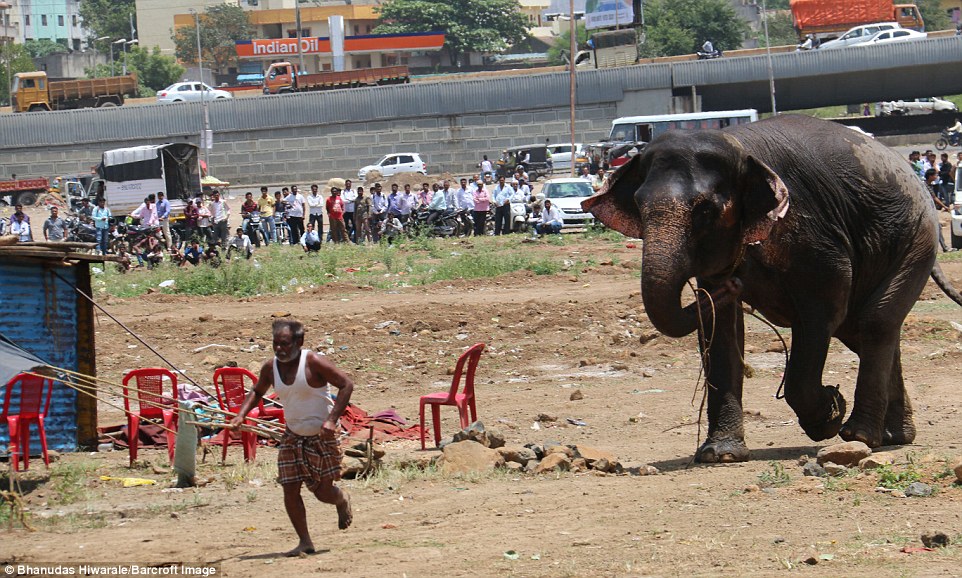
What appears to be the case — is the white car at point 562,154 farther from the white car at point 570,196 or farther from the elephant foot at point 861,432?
the elephant foot at point 861,432

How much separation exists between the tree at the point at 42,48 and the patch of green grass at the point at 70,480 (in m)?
103

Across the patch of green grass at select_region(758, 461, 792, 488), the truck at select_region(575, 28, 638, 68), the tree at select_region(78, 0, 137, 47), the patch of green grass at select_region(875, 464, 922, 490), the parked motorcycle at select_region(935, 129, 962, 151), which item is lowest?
the patch of green grass at select_region(758, 461, 792, 488)

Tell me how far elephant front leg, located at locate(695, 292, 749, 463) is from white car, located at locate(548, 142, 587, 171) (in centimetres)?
3868

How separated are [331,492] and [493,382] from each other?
780 cm

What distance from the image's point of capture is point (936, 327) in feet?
53.0

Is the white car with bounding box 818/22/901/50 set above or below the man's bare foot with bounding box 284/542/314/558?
above

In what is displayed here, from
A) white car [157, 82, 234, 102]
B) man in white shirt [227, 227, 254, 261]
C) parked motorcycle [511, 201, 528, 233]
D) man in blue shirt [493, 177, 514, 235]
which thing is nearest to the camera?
man in white shirt [227, 227, 254, 261]

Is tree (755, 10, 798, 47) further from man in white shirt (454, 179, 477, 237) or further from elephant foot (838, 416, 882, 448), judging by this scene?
elephant foot (838, 416, 882, 448)

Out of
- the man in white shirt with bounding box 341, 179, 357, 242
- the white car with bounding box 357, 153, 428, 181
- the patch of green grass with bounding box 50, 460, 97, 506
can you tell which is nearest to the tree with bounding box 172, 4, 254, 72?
the white car with bounding box 357, 153, 428, 181

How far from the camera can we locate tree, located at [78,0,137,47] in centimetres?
11062

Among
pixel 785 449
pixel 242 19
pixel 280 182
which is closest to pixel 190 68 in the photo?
pixel 242 19

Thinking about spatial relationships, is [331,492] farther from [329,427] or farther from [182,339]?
[182,339]

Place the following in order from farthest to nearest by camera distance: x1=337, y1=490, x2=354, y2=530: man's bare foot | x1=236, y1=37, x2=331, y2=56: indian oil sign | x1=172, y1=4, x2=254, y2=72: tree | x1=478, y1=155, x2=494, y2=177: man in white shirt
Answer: x1=172, y1=4, x2=254, y2=72: tree
x1=236, y1=37, x2=331, y2=56: indian oil sign
x1=478, y1=155, x2=494, y2=177: man in white shirt
x1=337, y1=490, x2=354, y2=530: man's bare foot

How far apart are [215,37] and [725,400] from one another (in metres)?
90.9
